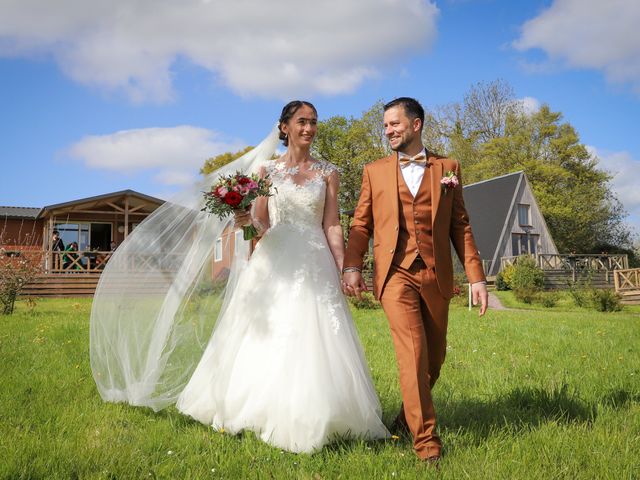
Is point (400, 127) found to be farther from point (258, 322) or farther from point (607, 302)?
point (607, 302)

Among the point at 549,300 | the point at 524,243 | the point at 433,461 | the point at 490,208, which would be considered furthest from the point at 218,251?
the point at 524,243

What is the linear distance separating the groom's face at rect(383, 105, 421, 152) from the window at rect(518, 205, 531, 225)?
3629cm

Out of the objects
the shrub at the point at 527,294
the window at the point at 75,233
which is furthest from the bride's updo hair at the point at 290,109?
the window at the point at 75,233

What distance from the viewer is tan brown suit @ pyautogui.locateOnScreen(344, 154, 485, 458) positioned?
12.9ft

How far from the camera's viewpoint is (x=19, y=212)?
3481 centimetres

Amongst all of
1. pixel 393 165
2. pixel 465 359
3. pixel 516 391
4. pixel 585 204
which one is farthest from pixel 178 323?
pixel 585 204

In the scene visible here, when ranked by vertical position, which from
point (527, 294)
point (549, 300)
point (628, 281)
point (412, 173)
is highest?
point (412, 173)

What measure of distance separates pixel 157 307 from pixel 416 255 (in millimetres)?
2444

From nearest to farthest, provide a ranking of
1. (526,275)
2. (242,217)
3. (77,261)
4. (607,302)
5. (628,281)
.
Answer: (242,217), (607,302), (628,281), (526,275), (77,261)

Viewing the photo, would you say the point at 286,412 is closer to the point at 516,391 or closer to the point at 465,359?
the point at 516,391

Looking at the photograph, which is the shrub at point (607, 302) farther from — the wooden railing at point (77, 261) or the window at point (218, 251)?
the wooden railing at point (77, 261)

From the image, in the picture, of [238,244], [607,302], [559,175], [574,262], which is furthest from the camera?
[559,175]

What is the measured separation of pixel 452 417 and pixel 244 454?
1847mm

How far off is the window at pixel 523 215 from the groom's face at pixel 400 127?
3629cm
